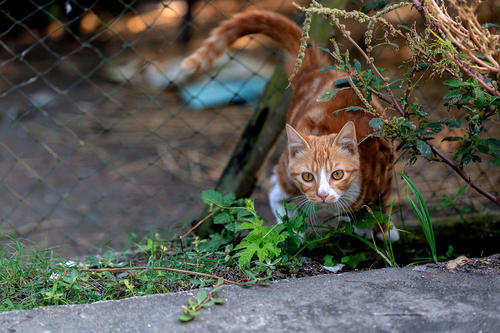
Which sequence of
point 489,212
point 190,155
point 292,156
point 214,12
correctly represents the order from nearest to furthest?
1. point 292,156
2. point 489,212
3. point 190,155
4. point 214,12

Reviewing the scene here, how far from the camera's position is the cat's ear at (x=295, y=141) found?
2.05 metres

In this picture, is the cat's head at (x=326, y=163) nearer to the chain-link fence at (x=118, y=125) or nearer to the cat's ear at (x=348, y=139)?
the cat's ear at (x=348, y=139)

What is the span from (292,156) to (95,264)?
3.11ft

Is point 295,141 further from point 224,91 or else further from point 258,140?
point 224,91

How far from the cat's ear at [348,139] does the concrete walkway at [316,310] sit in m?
0.58

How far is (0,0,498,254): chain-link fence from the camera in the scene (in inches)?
A: 137

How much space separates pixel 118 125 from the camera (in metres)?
4.47

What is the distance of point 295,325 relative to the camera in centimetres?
140

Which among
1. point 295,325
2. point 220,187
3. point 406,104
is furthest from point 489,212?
point 295,325

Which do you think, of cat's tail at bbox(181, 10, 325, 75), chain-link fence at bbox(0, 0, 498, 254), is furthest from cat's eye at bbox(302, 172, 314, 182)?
chain-link fence at bbox(0, 0, 498, 254)

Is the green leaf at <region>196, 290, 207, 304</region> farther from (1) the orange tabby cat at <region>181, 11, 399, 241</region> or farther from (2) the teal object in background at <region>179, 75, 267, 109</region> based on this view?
(2) the teal object in background at <region>179, 75, 267, 109</region>

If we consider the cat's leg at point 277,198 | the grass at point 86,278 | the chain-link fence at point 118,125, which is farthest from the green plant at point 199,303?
the chain-link fence at point 118,125

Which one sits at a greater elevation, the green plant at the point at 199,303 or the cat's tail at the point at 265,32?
the cat's tail at the point at 265,32

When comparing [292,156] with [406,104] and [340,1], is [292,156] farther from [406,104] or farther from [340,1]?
[340,1]
